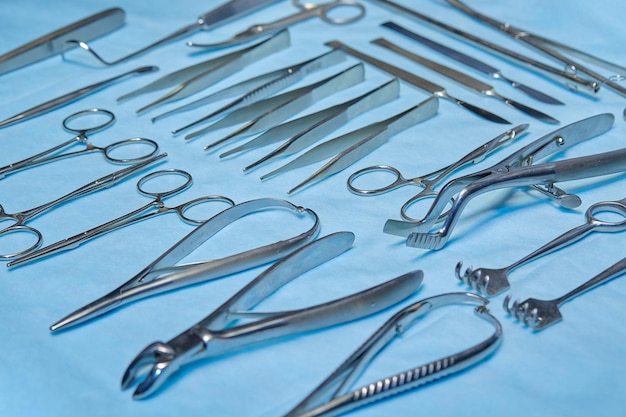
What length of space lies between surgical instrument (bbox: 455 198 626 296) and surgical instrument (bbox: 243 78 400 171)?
0.39 m

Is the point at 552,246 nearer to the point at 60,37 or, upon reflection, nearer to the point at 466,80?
the point at 466,80

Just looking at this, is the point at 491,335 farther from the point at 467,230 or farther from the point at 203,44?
the point at 203,44

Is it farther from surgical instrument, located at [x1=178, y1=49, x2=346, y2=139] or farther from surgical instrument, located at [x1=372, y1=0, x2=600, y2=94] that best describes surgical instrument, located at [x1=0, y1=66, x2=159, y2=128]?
surgical instrument, located at [x1=372, y1=0, x2=600, y2=94]

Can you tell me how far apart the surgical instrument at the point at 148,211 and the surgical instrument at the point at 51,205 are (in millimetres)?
23

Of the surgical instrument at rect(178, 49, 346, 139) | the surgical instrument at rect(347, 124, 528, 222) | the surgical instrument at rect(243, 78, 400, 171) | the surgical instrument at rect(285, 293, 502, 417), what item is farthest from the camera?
the surgical instrument at rect(178, 49, 346, 139)

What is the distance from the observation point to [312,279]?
1.12 metres

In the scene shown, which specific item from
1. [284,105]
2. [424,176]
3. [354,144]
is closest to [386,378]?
[424,176]

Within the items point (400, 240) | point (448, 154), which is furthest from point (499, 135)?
point (400, 240)

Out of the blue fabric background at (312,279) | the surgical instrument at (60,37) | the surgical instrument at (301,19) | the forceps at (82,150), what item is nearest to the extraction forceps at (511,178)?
the blue fabric background at (312,279)

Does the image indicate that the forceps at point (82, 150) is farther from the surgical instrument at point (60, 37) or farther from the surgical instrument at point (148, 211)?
the surgical instrument at point (60, 37)

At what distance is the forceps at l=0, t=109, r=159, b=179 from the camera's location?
54.3 inches

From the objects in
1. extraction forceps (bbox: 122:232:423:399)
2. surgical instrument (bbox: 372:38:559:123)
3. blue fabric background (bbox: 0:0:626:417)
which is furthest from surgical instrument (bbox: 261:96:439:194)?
extraction forceps (bbox: 122:232:423:399)

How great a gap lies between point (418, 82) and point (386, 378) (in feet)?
2.50

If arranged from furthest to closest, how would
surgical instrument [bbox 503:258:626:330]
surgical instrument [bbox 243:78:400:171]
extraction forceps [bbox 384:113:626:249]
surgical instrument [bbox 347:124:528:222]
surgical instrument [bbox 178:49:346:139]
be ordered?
surgical instrument [bbox 178:49:346:139] → surgical instrument [bbox 243:78:400:171] → surgical instrument [bbox 347:124:528:222] → extraction forceps [bbox 384:113:626:249] → surgical instrument [bbox 503:258:626:330]
